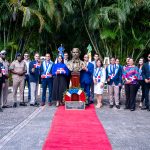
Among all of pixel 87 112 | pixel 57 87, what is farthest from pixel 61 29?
pixel 87 112

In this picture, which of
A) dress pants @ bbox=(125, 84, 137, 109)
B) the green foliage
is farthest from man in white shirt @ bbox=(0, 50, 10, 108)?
the green foliage

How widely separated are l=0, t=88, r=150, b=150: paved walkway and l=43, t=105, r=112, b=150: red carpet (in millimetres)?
150

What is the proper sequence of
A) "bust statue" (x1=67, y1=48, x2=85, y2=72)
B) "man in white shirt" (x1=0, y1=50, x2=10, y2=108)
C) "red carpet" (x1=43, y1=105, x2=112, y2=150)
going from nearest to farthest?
"red carpet" (x1=43, y1=105, x2=112, y2=150) < "man in white shirt" (x1=0, y1=50, x2=10, y2=108) < "bust statue" (x1=67, y1=48, x2=85, y2=72)

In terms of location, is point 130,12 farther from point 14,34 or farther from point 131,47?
point 14,34

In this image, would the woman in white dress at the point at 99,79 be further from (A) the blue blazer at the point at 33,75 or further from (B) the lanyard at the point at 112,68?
(A) the blue blazer at the point at 33,75

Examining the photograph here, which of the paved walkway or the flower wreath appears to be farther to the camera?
the flower wreath

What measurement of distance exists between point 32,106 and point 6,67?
5.41ft

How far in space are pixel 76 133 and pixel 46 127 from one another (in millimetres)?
936

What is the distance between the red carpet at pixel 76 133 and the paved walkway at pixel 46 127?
0.15 metres

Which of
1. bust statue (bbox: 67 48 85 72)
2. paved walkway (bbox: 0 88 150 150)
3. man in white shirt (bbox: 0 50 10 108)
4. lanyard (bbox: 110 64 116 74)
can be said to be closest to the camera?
paved walkway (bbox: 0 88 150 150)

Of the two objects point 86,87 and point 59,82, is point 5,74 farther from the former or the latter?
point 86,87

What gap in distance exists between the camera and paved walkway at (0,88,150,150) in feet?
22.9

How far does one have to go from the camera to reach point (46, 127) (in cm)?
861

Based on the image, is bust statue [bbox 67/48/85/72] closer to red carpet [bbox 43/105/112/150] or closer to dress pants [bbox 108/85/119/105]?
dress pants [bbox 108/85/119/105]
